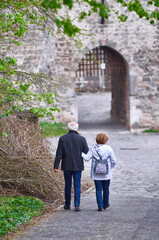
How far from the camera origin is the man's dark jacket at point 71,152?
273 inches

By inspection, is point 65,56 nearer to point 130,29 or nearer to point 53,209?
point 130,29

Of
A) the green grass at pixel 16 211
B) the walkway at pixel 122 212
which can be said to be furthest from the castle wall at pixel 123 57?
the green grass at pixel 16 211

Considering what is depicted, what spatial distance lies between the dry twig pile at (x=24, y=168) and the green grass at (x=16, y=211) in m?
0.32

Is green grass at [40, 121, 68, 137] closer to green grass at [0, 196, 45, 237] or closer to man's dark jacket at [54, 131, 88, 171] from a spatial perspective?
green grass at [0, 196, 45, 237]

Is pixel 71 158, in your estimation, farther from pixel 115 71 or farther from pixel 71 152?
pixel 115 71

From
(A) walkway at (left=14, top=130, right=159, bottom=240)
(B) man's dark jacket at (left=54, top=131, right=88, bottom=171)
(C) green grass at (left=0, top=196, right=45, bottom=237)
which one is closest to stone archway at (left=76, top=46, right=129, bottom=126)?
(A) walkway at (left=14, top=130, right=159, bottom=240)

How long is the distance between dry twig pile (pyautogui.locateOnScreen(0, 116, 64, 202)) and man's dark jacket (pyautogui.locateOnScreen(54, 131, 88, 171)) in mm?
805

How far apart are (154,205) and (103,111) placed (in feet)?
69.4

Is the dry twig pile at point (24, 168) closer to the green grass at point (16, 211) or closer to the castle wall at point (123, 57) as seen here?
the green grass at point (16, 211)

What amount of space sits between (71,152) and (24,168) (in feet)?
3.44

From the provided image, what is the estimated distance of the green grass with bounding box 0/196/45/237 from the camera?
594cm

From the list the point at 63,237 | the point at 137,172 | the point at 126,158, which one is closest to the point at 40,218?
the point at 63,237

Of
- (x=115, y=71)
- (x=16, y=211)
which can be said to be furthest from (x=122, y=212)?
(x=115, y=71)

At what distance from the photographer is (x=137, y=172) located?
1080cm
